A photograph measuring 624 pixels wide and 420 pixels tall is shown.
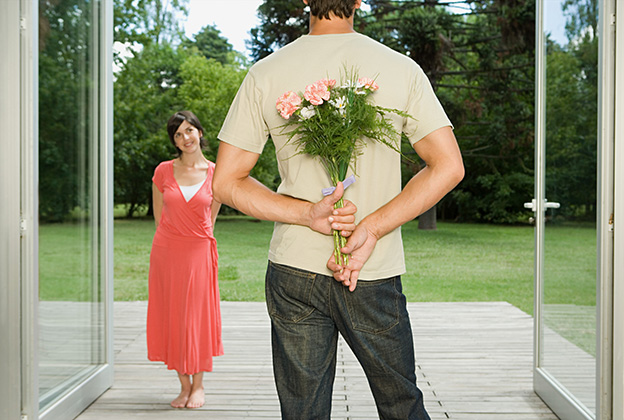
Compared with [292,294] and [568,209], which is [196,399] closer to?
[568,209]

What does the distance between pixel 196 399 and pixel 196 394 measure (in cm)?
3

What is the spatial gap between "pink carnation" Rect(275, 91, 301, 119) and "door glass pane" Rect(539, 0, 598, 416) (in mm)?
1826

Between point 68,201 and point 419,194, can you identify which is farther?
point 68,201

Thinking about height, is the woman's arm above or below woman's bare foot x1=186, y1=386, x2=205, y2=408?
above

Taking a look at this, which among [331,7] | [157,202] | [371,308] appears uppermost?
[331,7]

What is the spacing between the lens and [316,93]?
1669 millimetres

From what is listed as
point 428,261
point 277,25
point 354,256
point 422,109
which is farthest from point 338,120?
point 277,25

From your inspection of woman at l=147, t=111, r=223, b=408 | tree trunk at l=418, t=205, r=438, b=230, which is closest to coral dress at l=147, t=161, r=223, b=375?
woman at l=147, t=111, r=223, b=408

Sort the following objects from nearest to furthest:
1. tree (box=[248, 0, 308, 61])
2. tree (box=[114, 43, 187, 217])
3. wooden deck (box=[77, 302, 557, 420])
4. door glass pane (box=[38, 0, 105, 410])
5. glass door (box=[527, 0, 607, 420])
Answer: glass door (box=[527, 0, 607, 420]), door glass pane (box=[38, 0, 105, 410]), wooden deck (box=[77, 302, 557, 420]), tree (box=[248, 0, 308, 61]), tree (box=[114, 43, 187, 217])

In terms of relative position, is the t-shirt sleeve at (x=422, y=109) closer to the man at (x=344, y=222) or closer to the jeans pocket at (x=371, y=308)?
the man at (x=344, y=222)

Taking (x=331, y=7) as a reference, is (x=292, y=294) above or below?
below

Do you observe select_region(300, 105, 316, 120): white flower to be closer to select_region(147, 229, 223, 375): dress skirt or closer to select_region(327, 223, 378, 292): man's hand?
select_region(327, 223, 378, 292): man's hand

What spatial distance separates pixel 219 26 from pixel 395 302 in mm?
14606

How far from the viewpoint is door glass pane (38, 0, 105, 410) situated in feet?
10.7
